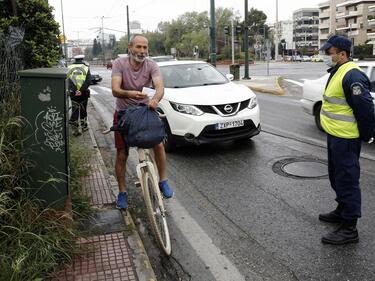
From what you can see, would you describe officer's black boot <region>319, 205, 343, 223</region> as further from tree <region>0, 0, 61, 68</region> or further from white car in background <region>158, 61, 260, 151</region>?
tree <region>0, 0, 61, 68</region>

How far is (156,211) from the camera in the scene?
4113 millimetres

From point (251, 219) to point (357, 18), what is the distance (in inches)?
4576

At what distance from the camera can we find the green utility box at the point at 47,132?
375cm

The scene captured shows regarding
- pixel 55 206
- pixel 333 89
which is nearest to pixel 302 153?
pixel 333 89

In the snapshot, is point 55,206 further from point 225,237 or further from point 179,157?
point 179,157

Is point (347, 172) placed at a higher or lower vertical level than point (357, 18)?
lower

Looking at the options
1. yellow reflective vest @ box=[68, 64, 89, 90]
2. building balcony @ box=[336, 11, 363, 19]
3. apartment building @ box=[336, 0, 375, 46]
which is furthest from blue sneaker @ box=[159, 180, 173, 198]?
building balcony @ box=[336, 11, 363, 19]

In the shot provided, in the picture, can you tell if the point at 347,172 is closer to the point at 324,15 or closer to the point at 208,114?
the point at 208,114

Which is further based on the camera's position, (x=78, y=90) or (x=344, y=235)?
(x=78, y=90)

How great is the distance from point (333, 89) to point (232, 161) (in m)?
3.19

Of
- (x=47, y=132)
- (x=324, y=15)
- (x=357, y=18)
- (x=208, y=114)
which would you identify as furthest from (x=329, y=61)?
(x=324, y=15)

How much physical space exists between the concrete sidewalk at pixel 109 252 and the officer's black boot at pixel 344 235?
1.69 metres

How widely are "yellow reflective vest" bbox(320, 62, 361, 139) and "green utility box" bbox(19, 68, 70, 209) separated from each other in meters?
2.37

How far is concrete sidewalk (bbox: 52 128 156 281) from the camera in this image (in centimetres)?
344
